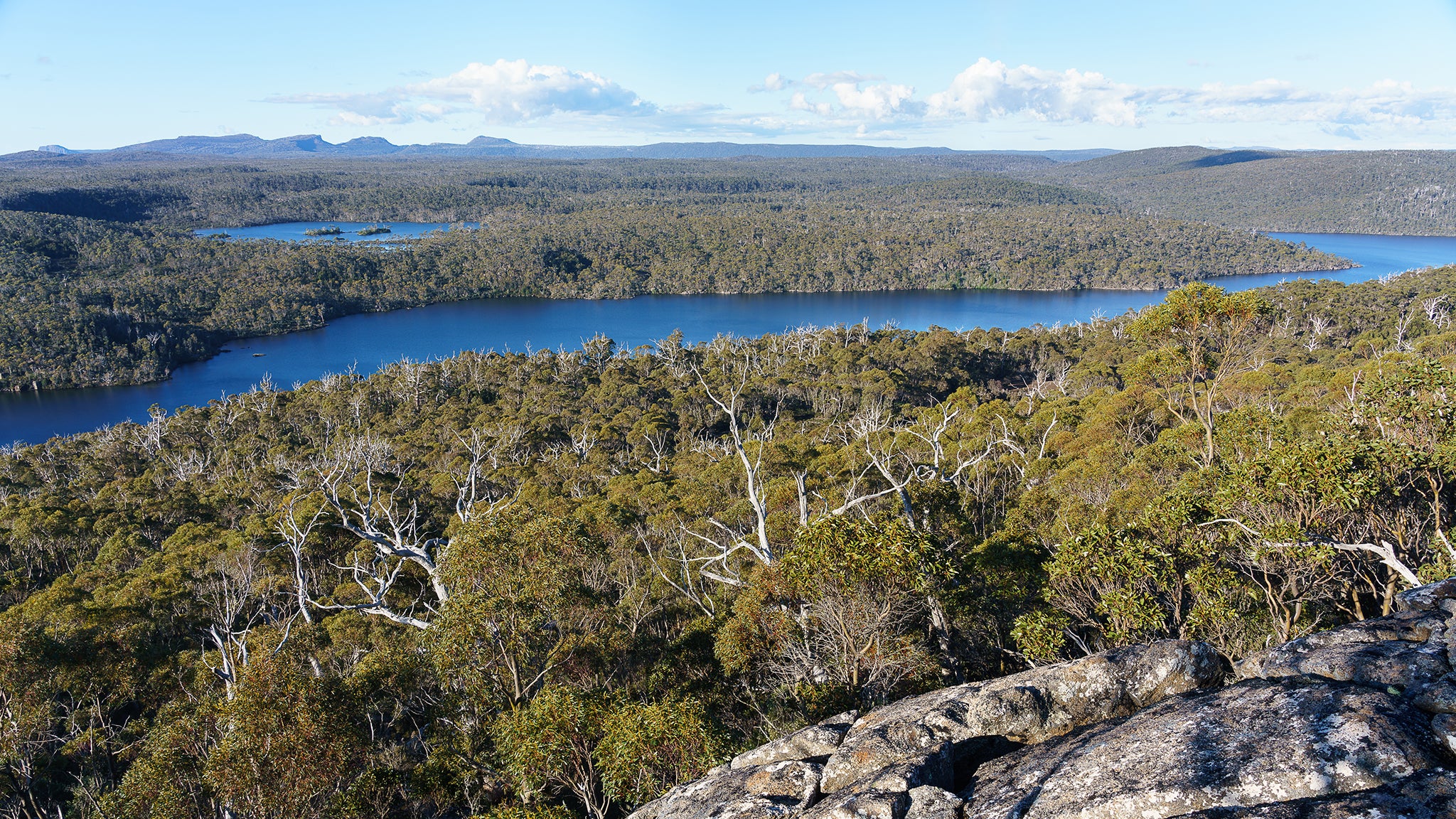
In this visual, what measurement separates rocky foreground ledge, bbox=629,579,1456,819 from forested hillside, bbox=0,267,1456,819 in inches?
79.0

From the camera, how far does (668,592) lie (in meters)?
19.1

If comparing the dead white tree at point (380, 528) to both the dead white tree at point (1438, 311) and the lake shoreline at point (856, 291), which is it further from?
the lake shoreline at point (856, 291)

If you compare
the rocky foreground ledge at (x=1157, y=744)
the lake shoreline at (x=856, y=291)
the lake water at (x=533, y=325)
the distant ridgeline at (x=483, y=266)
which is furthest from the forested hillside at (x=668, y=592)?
the lake shoreline at (x=856, y=291)

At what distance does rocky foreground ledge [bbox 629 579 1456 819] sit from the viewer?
446 centimetres

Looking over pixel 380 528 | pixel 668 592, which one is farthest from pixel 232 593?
pixel 668 592

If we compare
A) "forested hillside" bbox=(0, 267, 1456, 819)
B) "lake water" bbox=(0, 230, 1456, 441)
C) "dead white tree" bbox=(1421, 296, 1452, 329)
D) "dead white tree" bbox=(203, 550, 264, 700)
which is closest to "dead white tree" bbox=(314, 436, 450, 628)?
"forested hillside" bbox=(0, 267, 1456, 819)

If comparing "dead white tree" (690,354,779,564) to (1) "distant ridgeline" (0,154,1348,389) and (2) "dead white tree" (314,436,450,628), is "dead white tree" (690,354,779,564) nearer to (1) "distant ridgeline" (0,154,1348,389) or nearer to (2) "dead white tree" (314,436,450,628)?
(2) "dead white tree" (314,436,450,628)

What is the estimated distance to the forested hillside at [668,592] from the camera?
923 centimetres

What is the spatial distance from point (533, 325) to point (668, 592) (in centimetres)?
10954

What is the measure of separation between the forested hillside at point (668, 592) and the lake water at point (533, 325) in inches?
2399

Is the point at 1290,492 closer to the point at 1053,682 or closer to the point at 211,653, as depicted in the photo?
the point at 1053,682

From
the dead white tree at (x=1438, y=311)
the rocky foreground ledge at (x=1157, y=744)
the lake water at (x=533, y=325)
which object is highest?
the rocky foreground ledge at (x=1157, y=744)

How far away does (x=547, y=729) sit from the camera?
8.98 m

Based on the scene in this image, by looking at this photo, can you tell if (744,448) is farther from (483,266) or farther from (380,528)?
(483,266)
